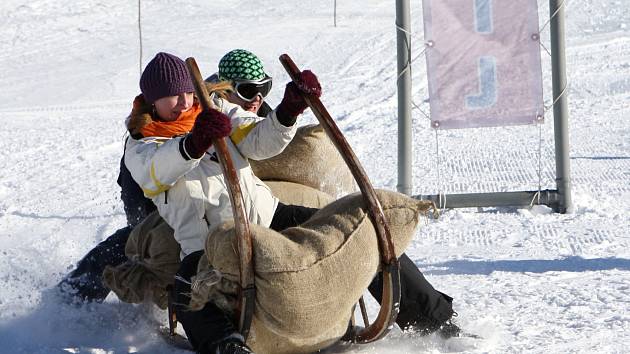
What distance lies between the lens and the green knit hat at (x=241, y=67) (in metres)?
4.88

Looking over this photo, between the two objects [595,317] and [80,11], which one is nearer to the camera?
[595,317]

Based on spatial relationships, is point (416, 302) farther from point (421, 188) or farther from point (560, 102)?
point (421, 188)

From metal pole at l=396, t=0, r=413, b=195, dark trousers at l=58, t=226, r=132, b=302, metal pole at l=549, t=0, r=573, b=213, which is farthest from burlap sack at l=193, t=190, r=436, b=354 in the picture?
metal pole at l=549, t=0, r=573, b=213

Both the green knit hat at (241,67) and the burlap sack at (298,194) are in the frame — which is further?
the green knit hat at (241,67)

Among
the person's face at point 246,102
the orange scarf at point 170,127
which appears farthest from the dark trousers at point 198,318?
the person's face at point 246,102

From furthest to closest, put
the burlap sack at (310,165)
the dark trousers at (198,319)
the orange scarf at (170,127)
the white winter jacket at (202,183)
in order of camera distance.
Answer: the burlap sack at (310,165) → the orange scarf at (170,127) → the white winter jacket at (202,183) → the dark trousers at (198,319)

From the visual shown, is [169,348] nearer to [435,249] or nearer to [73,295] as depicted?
[73,295]

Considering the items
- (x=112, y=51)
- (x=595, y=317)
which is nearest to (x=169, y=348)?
(x=595, y=317)

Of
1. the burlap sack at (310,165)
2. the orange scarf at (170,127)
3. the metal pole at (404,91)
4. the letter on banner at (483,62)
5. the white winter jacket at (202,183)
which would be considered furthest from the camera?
the metal pole at (404,91)

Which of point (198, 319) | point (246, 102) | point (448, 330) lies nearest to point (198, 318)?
point (198, 319)

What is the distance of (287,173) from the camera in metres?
4.80

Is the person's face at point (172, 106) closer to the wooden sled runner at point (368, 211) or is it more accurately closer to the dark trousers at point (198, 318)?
the wooden sled runner at point (368, 211)

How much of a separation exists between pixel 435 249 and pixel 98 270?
7.09 feet

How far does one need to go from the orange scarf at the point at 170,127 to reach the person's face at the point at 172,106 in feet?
0.08
